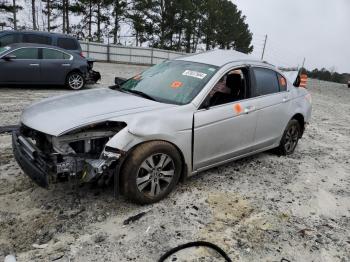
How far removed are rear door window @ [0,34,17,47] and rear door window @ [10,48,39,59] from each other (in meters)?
2.37

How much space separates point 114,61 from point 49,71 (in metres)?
20.3

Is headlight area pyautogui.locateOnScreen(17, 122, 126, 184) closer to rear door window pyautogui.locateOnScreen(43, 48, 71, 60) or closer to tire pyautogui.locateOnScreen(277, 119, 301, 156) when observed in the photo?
tire pyautogui.locateOnScreen(277, 119, 301, 156)

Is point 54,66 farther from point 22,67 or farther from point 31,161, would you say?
point 31,161

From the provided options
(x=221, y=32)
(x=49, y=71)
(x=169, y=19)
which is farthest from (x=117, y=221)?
(x=221, y=32)

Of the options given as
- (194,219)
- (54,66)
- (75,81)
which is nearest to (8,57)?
(54,66)

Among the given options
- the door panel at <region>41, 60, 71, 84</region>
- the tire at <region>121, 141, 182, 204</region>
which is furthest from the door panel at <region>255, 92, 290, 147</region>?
the door panel at <region>41, 60, 71, 84</region>

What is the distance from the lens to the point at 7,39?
12500mm

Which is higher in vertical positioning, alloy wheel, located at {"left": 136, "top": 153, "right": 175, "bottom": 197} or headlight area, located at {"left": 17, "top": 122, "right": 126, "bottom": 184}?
headlight area, located at {"left": 17, "top": 122, "right": 126, "bottom": 184}

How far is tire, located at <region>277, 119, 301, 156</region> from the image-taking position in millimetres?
5963

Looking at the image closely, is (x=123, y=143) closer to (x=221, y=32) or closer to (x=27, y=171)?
(x=27, y=171)

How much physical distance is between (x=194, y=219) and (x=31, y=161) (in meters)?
1.81

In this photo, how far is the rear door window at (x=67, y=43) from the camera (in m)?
13.4

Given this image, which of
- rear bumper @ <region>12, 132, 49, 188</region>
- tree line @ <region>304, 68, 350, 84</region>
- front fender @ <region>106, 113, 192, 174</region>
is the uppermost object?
front fender @ <region>106, 113, 192, 174</region>

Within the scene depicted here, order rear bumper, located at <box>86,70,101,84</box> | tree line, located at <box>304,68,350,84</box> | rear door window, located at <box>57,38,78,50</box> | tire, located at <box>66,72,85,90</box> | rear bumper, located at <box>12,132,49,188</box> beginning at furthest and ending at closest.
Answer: tree line, located at <box>304,68,350,84</box> → rear door window, located at <box>57,38,78,50</box> → rear bumper, located at <box>86,70,101,84</box> → tire, located at <box>66,72,85,90</box> → rear bumper, located at <box>12,132,49,188</box>
